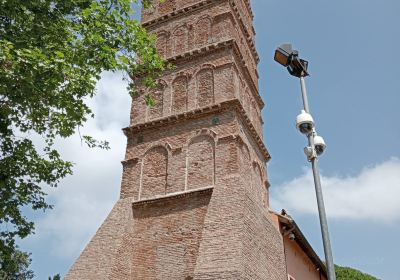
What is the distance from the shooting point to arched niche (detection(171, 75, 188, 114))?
14328mm

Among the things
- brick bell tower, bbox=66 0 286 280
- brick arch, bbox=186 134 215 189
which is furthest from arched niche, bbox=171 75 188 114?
brick arch, bbox=186 134 215 189

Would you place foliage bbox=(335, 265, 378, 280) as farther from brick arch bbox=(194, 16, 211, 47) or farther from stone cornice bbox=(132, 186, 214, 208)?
brick arch bbox=(194, 16, 211, 47)

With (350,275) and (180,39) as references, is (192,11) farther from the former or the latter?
(350,275)

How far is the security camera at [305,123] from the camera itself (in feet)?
22.5

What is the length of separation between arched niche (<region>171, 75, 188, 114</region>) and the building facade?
1.8 inches

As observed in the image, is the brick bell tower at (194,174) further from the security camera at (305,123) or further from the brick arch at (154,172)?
the security camera at (305,123)

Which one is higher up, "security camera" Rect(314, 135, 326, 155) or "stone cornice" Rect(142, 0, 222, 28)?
"stone cornice" Rect(142, 0, 222, 28)

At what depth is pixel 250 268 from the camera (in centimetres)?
989

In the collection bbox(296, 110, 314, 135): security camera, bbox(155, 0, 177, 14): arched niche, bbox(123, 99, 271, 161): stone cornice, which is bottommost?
bbox(296, 110, 314, 135): security camera

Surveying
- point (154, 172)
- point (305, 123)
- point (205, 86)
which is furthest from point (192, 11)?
point (305, 123)

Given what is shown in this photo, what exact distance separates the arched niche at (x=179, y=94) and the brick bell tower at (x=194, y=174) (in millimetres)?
42

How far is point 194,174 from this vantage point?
12.6 metres

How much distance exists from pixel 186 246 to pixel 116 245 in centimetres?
201

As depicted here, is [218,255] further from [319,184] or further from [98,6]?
[98,6]
